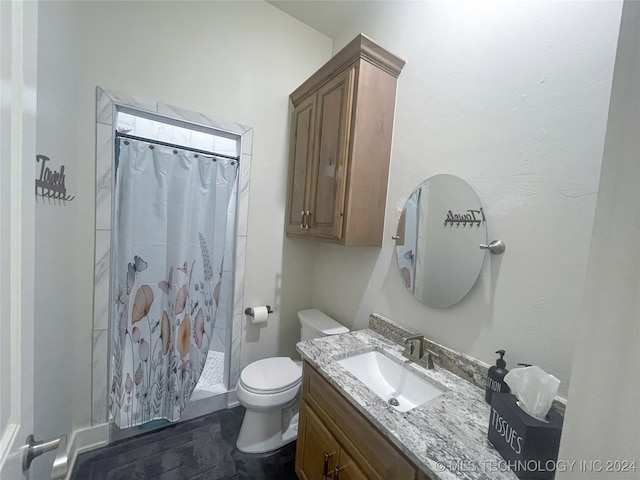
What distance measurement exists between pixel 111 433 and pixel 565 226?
2.54 meters

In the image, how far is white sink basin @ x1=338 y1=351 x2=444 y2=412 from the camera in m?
1.12

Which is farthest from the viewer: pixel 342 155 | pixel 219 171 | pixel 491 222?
pixel 219 171

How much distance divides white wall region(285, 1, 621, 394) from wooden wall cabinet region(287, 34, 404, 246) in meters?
0.10

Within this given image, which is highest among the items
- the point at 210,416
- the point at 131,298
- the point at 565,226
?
the point at 565,226

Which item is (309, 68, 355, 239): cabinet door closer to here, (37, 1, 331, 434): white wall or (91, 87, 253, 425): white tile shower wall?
(37, 1, 331, 434): white wall

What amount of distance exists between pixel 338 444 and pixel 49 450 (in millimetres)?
894

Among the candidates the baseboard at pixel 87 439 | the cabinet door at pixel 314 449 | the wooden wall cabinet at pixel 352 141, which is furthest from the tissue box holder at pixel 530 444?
the baseboard at pixel 87 439

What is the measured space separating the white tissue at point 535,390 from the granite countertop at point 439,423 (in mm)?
168

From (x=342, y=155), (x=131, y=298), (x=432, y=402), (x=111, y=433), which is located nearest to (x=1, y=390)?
(x=432, y=402)

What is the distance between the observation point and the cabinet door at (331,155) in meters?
1.38

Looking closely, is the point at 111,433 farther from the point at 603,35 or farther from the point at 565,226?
the point at 603,35

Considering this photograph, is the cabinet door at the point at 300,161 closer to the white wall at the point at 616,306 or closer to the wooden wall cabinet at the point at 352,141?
the wooden wall cabinet at the point at 352,141

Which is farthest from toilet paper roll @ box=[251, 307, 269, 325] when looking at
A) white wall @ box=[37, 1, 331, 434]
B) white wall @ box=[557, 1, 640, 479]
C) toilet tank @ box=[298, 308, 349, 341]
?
white wall @ box=[557, 1, 640, 479]

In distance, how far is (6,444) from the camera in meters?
0.41
